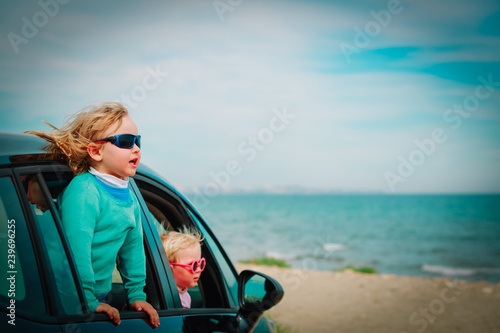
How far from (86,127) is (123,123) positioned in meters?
0.15

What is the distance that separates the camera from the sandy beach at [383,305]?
9.64m

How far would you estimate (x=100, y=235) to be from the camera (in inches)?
72.7

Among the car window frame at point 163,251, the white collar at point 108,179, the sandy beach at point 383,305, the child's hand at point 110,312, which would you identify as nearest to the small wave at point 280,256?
the sandy beach at point 383,305

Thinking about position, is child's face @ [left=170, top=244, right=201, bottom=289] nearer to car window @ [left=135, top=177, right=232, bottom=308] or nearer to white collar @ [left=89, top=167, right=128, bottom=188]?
car window @ [left=135, top=177, right=232, bottom=308]

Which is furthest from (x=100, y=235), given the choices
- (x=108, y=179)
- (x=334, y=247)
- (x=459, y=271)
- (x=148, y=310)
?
(x=334, y=247)

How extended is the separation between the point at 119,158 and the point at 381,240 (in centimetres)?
4378

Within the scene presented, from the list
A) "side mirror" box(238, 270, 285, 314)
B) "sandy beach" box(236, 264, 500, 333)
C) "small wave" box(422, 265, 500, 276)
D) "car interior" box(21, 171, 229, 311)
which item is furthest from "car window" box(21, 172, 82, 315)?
"small wave" box(422, 265, 500, 276)

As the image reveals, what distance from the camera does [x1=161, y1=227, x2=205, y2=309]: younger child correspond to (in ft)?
8.70

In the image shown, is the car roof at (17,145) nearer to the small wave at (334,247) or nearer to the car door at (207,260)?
the car door at (207,260)

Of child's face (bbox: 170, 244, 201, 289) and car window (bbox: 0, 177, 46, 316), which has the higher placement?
car window (bbox: 0, 177, 46, 316)

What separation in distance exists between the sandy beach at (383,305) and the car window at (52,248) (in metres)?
7.98

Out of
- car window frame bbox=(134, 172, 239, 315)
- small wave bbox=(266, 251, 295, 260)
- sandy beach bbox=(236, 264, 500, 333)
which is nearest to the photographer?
car window frame bbox=(134, 172, 239, 315)

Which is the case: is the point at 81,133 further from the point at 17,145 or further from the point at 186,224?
the point at 186,224

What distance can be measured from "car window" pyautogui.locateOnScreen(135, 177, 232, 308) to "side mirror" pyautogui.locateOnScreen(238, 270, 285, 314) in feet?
0.48
